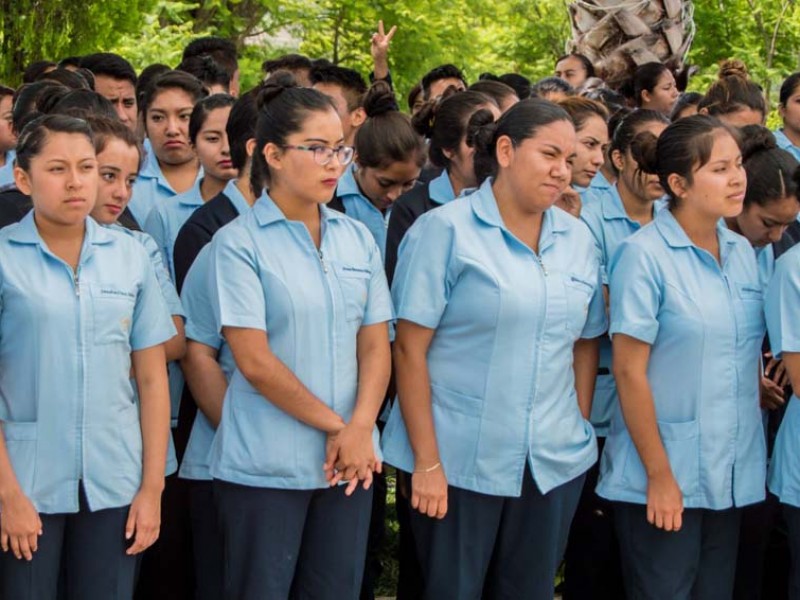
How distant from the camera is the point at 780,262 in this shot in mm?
4203

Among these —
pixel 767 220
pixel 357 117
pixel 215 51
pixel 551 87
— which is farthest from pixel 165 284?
pixel 215 51

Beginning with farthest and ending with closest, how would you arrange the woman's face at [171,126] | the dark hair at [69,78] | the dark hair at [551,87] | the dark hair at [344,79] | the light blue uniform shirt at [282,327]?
the dark hair at [551,87], the dark hair at [344,79], the dark hair at [69,78], the woman's face at [171,126], the light blue uniform shirt at [282,327]

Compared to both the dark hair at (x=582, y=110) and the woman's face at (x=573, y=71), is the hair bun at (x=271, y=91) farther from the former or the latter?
the woman's face at (x=573, y=71)

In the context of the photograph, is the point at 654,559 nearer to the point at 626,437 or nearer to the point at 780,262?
the point at 626,437

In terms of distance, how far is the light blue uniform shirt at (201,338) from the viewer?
407 cm

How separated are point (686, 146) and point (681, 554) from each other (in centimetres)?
134

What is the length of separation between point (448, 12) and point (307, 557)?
454 inches

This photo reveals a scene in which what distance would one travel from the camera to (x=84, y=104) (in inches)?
182

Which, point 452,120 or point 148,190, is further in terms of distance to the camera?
point 148,190

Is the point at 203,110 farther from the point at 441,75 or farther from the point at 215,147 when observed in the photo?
the point at 441,75

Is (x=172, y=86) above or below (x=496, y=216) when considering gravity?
above

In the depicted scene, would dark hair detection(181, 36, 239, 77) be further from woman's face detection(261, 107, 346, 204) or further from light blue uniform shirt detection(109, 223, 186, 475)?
woman's face detection(261, 107, 346, 204)

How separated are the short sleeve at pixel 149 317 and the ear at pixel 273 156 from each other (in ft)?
1.57

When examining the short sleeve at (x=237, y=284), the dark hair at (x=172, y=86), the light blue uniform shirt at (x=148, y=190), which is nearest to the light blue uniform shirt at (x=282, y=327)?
the short sleeve at (x=237, y=284)
